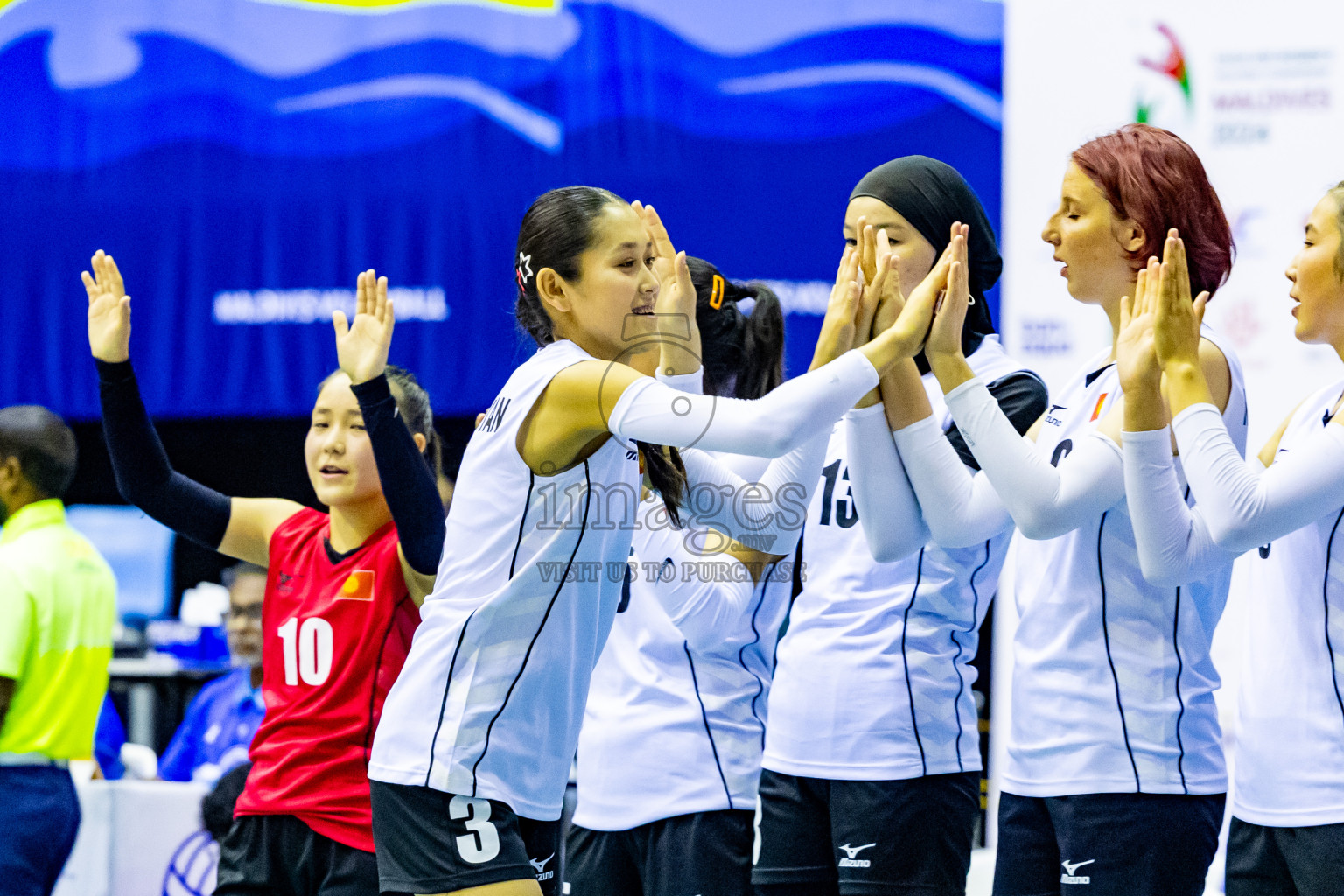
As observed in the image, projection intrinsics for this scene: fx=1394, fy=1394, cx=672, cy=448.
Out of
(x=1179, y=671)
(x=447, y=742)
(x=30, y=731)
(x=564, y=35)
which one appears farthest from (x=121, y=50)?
(x=1179, y=671)

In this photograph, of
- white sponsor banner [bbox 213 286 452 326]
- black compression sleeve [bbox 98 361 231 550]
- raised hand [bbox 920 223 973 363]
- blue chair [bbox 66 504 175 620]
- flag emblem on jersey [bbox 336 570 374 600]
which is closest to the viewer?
raised hand [bbox 920 223 973 363]

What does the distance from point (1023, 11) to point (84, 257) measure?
4493mm

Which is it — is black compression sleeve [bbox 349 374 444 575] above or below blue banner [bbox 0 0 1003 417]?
below

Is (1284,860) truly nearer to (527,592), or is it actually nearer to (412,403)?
(527,592)

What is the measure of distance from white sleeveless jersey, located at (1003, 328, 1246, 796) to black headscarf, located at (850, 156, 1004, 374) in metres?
0.42

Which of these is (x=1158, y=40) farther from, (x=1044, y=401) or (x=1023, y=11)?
(x=1044, y=401)

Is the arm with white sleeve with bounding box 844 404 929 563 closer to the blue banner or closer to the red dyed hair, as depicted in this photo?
the red dyed hair

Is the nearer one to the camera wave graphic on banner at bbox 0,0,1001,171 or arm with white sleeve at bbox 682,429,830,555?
arm with white sleeve at bbox 682,429,830,555

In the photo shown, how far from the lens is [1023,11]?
5.83 m

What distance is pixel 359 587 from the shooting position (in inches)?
115

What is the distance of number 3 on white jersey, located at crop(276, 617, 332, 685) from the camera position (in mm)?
2885

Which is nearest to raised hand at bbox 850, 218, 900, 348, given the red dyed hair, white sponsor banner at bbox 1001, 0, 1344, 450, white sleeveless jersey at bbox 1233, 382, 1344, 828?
the red dyed hair

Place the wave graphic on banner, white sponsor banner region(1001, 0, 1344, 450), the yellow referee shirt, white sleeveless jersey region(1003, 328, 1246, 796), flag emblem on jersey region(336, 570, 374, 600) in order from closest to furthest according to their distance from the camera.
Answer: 1. white sleeveless jersey region(1003, 328, 1246, 796)
2. flag emblem on jersey region(336, 570, 374, 600)
3. the yellow referee shirt
4. white sponsor banner region(1001, 0, 1344, 450)
5. the wave graphic on banner

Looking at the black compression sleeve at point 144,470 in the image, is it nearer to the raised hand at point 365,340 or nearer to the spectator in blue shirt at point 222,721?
the raised hand at point 365,340
